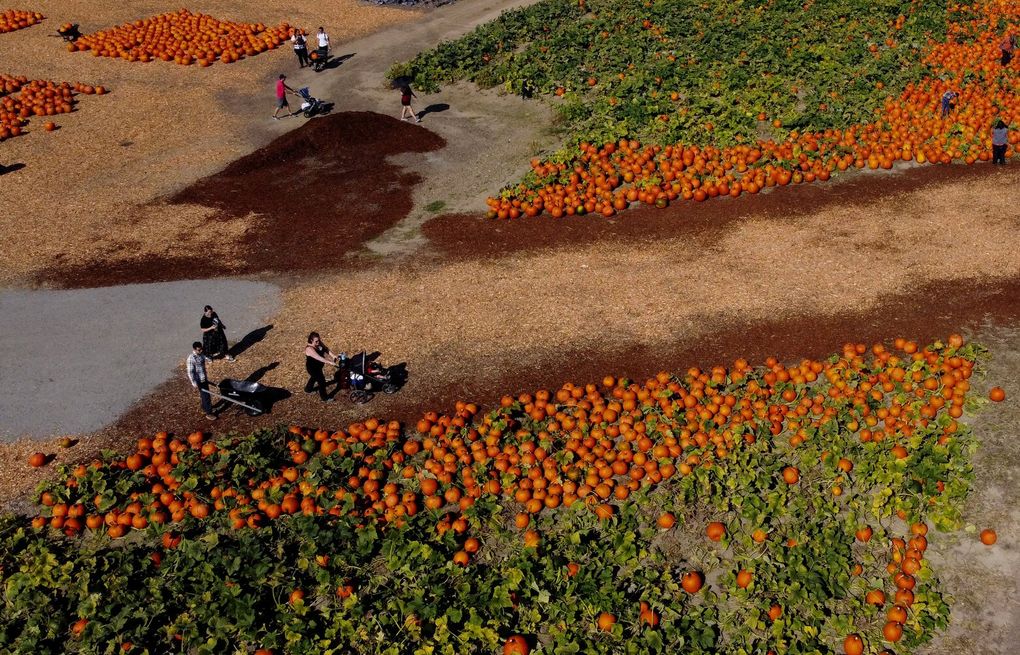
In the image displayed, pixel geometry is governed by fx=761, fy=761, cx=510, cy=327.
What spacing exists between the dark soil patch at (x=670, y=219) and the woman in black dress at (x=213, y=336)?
6082mm

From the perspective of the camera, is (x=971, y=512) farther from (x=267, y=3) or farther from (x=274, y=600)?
(x=267, y=3)

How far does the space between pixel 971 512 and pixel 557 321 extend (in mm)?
8527

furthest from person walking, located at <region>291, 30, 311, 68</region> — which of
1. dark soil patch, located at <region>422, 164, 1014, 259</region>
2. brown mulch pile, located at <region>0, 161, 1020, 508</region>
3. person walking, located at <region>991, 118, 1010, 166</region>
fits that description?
person walking, located at <region>991, 118, 1010, 166</region>

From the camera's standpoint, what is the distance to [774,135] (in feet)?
78.6

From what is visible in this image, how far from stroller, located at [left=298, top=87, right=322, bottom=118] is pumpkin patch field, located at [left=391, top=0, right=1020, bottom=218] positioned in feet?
14.8

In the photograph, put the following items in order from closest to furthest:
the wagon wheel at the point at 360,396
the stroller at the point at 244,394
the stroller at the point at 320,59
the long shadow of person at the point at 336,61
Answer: the stroller at the point at 244,394 < the wagon wheel at the point at 360,396 < the stroller at the point at 320,59 < the long shadow of person at the point at 336,61

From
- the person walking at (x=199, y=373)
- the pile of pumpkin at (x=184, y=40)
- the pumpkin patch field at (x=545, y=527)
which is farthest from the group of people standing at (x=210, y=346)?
the pile of pumpkin at (x=184, y=40)

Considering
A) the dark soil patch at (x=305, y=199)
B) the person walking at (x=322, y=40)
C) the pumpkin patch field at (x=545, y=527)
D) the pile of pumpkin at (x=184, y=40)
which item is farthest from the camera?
the pile of pumpkin at (x=184, y=40)

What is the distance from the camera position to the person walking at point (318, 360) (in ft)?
47.6

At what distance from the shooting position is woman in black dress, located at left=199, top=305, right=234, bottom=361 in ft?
52.1

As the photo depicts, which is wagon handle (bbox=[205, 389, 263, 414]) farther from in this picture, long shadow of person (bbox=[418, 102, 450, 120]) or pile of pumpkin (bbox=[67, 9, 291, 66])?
pile of pumpkin (bbox=[67, 9, 291, 66])

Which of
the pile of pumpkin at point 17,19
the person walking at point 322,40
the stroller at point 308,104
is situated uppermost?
the pile of pumpkin at point 17,19

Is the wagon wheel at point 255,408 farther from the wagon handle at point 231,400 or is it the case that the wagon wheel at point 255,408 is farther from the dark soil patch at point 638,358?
the dark soil patch at point 638,358

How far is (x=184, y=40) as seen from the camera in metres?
34.4
